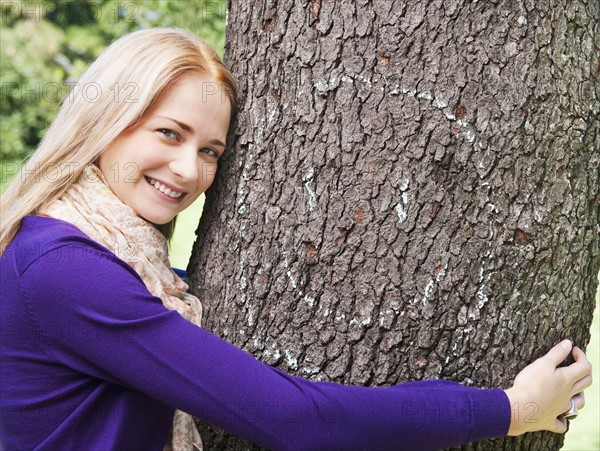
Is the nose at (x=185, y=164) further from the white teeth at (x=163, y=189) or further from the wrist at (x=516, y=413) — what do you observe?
the wrist at (x=516, y=413)

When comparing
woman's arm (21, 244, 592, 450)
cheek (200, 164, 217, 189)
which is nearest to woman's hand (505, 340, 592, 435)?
woman's arm (21, 244, 592, 450)

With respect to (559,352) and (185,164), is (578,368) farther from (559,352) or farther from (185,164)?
(185,164)

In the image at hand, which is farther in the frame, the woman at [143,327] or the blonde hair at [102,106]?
the blonde hair at [102,106]

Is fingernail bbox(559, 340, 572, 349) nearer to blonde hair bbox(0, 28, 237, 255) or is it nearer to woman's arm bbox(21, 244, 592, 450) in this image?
woman's arm bbox(21, 244, 592, 450)

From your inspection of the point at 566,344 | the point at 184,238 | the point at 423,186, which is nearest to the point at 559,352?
the point at 566,344

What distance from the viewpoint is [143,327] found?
1580 mm

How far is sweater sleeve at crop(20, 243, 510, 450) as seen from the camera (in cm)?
158

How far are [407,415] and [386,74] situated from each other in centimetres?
79

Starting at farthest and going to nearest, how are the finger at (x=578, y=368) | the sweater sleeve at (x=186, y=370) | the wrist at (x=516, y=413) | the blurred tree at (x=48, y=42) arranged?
the blurred tree at (x=48, y=42), the finger at (x=578, y=368), the wrist at (x=516, y=413), the sweater sleeve at (x=186, y=370)

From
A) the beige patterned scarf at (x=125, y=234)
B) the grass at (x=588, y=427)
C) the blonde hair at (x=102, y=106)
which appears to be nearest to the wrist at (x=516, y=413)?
the beige patterned scarf at (x=125, y=234)

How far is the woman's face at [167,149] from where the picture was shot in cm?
188

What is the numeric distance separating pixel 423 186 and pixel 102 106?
0.81 m

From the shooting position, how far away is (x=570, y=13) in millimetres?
1841

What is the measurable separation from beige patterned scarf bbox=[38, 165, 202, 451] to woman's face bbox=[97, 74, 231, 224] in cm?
4
